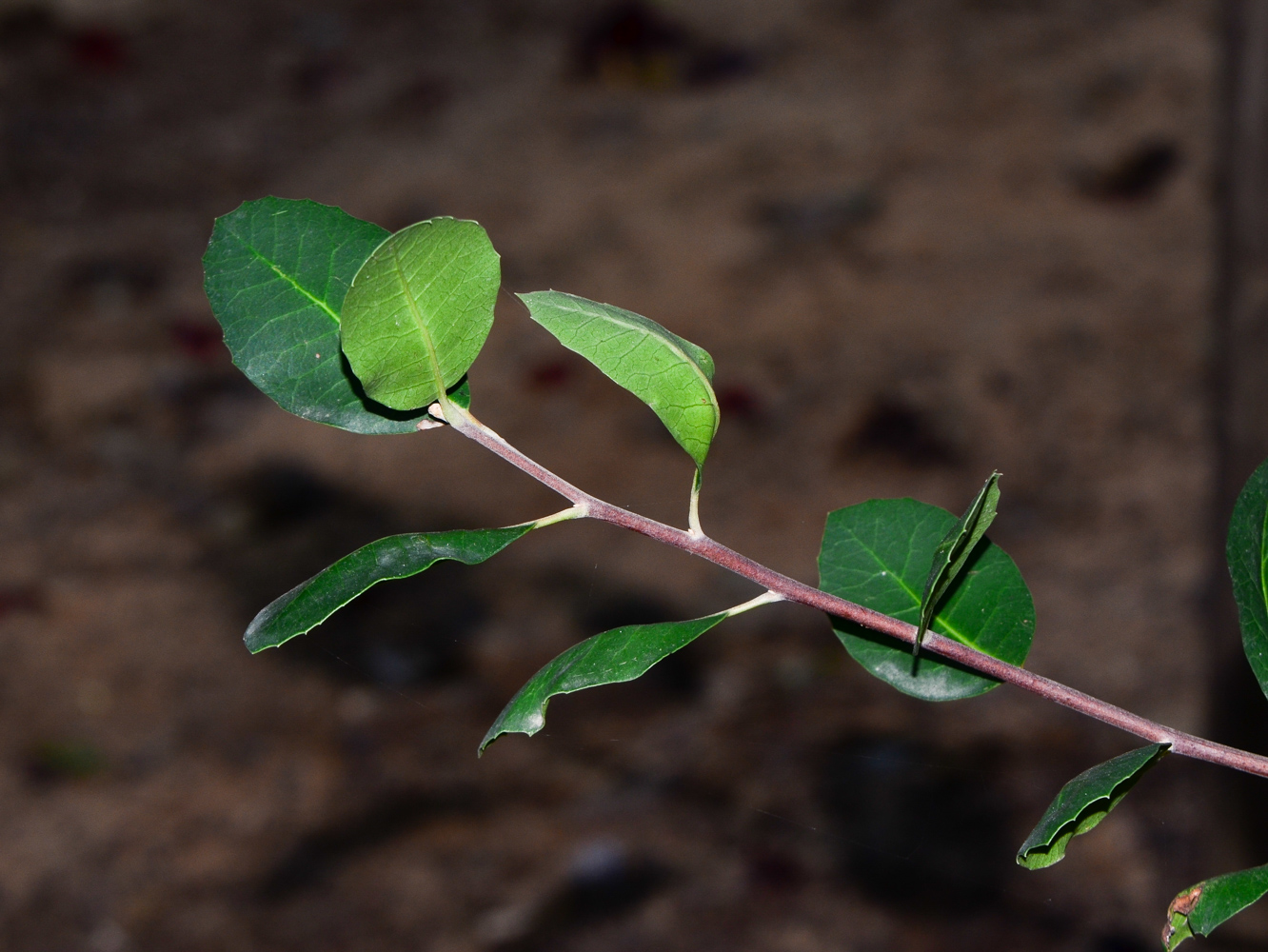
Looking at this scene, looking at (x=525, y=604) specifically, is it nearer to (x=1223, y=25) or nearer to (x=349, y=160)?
(x=349, y=160)

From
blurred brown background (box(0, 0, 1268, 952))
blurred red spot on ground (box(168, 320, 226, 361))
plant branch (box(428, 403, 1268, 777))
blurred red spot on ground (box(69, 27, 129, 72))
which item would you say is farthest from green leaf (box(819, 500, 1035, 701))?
blurred red spot on ground (box(69, 27, 129, 72))

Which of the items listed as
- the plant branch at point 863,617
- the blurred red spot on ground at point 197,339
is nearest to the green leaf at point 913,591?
the plant branch at point 863,617

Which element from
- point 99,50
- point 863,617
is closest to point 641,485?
point 863,617

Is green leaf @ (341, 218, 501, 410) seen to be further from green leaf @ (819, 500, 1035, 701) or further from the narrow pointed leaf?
green leaf @ (819, 500, 1035, 701)

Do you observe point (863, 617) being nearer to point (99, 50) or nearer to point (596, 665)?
point (596, 665)

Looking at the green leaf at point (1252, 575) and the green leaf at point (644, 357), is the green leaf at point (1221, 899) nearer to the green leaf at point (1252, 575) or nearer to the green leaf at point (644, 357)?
the green leaf at point (1252, 575)

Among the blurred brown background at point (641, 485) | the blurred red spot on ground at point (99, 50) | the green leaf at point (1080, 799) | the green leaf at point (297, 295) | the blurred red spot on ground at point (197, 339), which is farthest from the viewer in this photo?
the blurred red spot on ground at point (99, 50)

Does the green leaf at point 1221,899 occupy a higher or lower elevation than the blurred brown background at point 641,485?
higher
